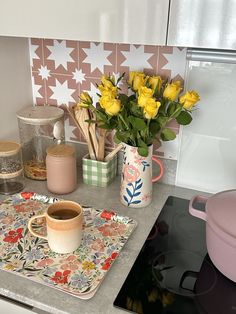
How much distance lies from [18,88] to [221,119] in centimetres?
75

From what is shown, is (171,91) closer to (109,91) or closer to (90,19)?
(109,91)

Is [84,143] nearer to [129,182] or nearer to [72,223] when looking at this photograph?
[129,182]

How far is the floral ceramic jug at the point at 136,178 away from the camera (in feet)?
3.56

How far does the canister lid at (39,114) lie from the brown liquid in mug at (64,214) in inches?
16.0

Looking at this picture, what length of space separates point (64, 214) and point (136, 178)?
0.87ft

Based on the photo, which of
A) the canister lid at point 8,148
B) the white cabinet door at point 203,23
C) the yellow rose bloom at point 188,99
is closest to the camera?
the white cabinet door at point 203,23

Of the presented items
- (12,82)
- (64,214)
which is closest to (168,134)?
(64,214)

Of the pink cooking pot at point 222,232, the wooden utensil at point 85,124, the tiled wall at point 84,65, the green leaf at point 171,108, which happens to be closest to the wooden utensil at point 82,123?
the wooden utensil at point 85,124

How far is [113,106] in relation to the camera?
3.23 feet

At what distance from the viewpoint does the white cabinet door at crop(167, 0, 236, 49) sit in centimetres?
75

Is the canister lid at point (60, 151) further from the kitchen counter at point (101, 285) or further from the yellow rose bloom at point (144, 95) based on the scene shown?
the yellow rose bloom at point (144, 95)

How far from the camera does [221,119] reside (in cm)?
115

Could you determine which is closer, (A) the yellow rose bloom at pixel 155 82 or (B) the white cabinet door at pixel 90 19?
(B) the white cabinet door at pixel 90 19

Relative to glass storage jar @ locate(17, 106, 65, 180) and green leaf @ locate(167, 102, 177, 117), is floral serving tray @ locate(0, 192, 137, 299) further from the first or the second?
green leaf @ locate(167, 102, 177, 117)
